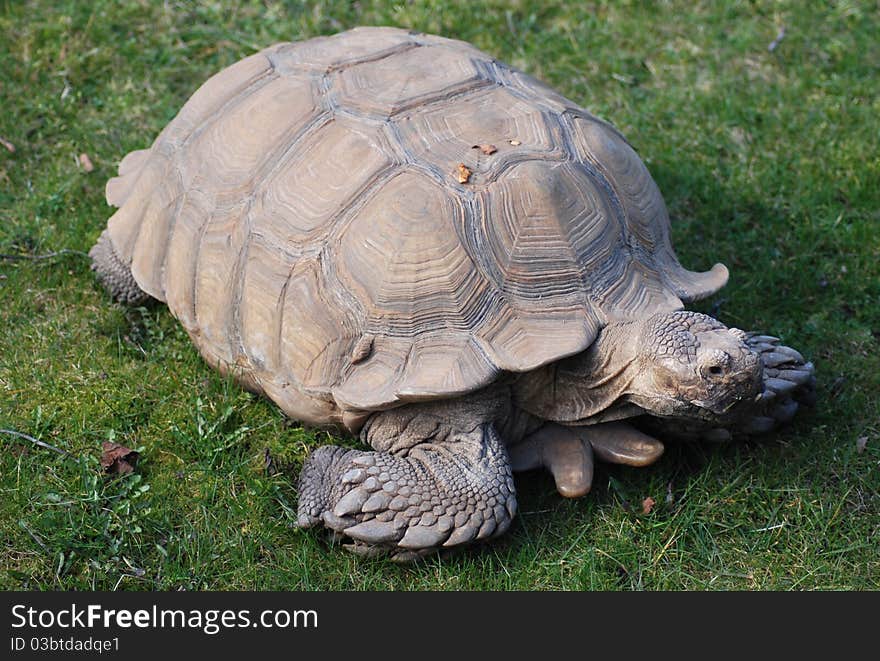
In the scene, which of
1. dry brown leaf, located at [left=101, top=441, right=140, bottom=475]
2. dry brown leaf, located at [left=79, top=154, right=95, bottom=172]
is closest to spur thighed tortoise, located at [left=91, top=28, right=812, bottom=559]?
dry brown leaf, located at [left=101, top=441, right=140, bottom=475]

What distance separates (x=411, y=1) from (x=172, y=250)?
310 centimetres

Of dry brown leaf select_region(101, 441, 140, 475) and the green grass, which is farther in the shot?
dry brown leaf select_region(101, 441, 140, 475)

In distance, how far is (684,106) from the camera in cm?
601

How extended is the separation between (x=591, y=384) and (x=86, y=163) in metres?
3.34

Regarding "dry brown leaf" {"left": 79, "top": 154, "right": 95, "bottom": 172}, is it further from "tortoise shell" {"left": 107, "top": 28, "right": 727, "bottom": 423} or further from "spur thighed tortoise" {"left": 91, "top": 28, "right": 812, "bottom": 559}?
"spur thighed tortoise" {"left": 91, "top": 28, "right": 812, "bottom": 559}

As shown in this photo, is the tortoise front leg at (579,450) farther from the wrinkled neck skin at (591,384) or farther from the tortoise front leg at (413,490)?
the tortoise front leg at (413,490)

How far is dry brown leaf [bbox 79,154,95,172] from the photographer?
5.50 m

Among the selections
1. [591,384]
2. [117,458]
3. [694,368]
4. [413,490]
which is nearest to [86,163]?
[117,458]

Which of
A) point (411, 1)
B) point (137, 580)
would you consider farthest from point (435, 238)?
point (411, 1)

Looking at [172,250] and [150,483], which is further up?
[172,250]

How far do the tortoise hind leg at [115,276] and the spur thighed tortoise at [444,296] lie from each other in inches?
23.1

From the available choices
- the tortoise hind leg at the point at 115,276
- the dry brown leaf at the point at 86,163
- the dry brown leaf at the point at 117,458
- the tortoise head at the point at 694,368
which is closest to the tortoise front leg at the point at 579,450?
the tortoise head at the point at 694,368

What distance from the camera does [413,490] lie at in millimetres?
3627

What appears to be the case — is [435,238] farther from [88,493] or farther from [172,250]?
[88,493]
